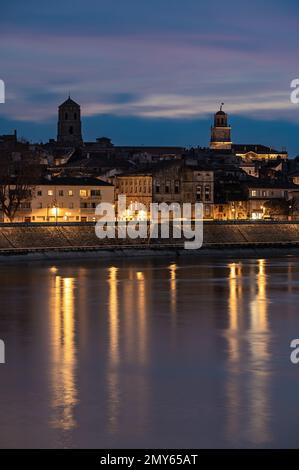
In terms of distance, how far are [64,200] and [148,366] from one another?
196ft

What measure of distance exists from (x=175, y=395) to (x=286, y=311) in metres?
12.7

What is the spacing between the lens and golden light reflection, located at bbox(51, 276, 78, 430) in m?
18.2

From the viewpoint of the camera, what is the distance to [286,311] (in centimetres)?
3194

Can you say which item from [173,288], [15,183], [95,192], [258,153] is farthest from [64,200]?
[258,153]

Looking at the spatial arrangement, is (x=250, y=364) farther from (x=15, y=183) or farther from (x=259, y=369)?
(x=15, y=183)

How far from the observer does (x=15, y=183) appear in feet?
249

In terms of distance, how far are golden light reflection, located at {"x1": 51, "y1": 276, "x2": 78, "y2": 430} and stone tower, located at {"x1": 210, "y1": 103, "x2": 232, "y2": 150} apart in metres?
139

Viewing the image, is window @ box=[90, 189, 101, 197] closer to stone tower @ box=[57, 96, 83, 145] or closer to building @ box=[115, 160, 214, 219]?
building @ box=[115, 160, 214, 219]

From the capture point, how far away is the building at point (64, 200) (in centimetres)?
8012

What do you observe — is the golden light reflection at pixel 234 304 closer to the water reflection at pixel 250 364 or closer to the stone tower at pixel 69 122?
the water reflection at pixel 250 364

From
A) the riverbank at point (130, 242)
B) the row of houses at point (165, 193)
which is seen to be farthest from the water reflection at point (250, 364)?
the row of houses at point (165, 193)

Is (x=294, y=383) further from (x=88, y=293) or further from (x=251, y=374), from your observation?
(x=88, y=293)
